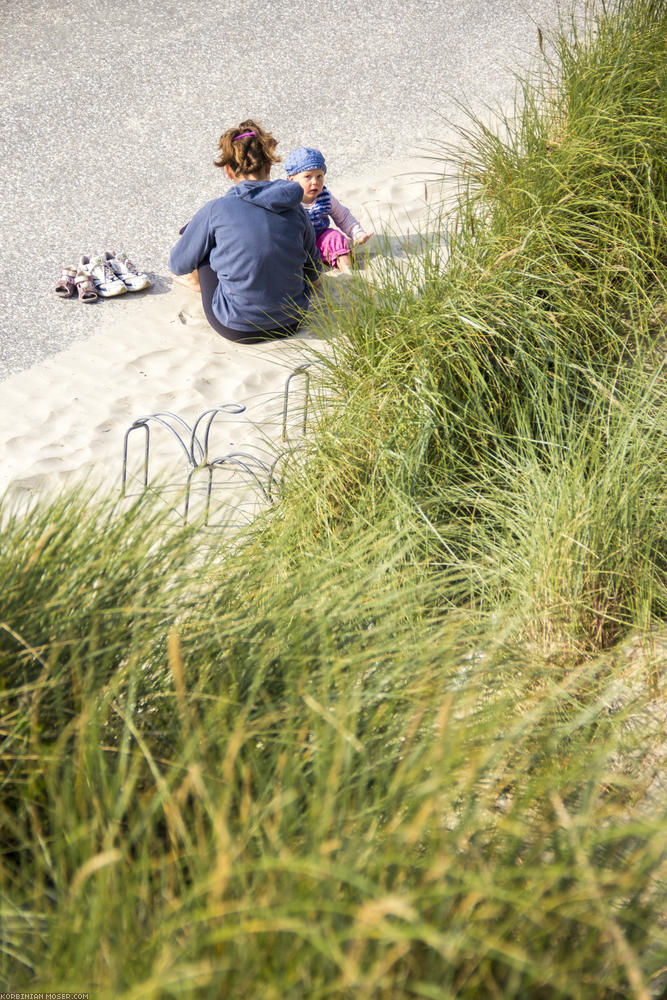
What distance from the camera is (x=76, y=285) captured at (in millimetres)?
4027

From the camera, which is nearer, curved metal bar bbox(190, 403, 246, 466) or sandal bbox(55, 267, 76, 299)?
curved metal bar bbox(190, 403, 246, 466)

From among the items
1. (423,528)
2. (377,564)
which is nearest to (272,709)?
(377,564)

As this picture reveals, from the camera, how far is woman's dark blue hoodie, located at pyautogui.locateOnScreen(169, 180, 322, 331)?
380cm

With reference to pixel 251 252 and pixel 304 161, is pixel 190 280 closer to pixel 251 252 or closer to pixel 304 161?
pixel 251 252

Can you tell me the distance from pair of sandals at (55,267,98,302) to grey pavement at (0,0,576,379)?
0.22 feet

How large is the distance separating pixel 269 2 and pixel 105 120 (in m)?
2.15

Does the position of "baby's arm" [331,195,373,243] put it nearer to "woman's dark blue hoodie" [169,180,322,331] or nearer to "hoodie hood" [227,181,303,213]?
"woman's dark blue hoodie" [169,180,322,331]

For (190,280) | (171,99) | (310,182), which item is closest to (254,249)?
(190,280)

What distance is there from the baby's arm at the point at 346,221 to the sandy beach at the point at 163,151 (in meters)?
0.10

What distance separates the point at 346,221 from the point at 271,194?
25.1 inches

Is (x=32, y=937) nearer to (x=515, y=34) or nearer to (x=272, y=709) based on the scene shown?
(x=272, y=709)

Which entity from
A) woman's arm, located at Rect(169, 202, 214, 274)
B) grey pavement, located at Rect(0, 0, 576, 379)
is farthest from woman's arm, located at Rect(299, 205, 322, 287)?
grey pavement, located at Rect(0, 0, 576, 379)

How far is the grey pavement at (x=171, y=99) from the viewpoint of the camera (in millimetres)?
4301

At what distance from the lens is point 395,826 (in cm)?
116
